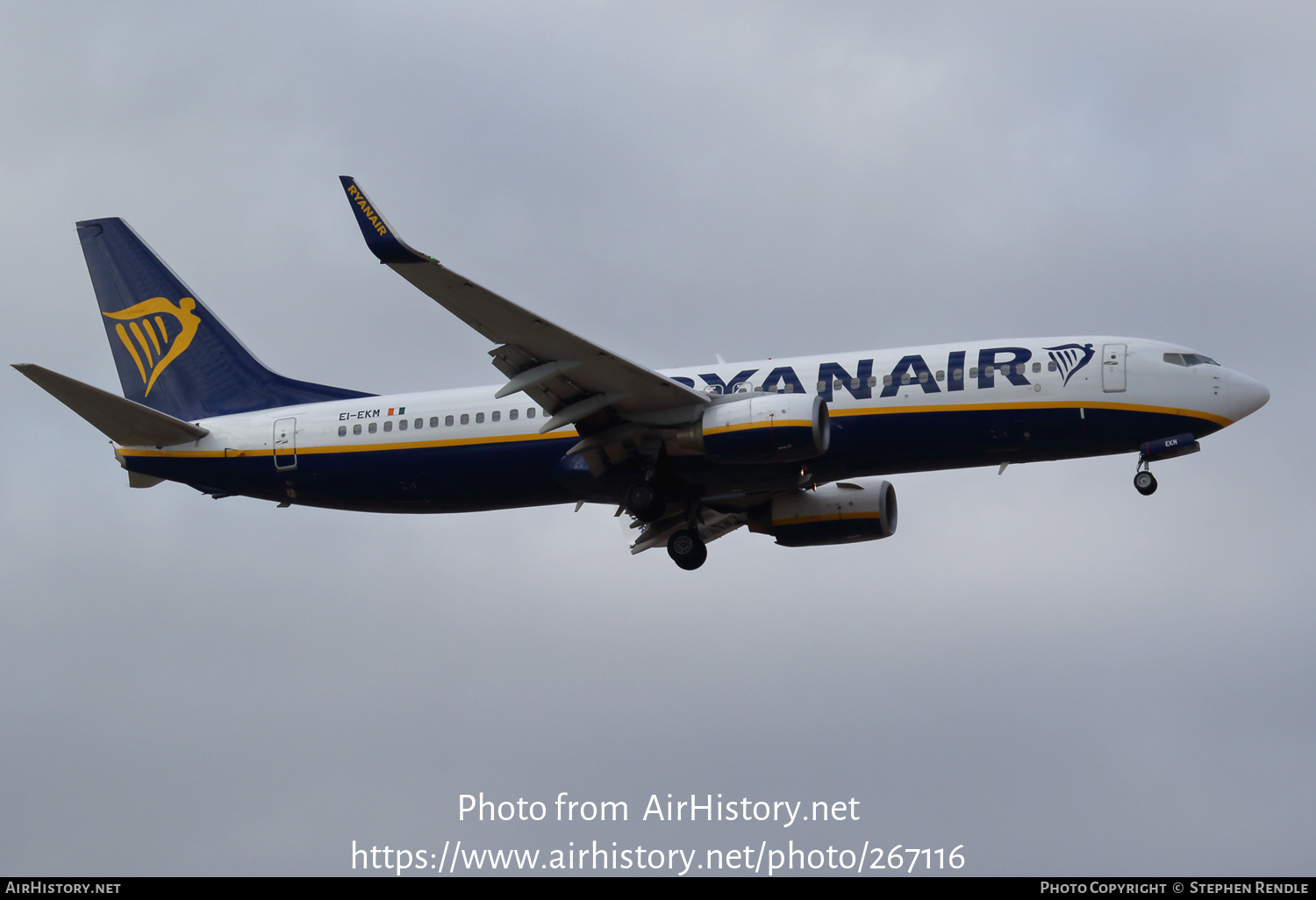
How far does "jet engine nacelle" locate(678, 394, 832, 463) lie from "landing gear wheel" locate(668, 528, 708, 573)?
4.98m

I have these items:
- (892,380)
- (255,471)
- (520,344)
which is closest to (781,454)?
(892,380)

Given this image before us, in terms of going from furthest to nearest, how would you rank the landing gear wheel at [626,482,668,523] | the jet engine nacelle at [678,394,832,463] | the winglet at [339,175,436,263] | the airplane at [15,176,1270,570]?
the landing gear wheel at [626,482,668,523], the airplane at [15,176,1270,570], the jet engine nacelle at [678,394,832,463], the winglet at [339,175,436,263]

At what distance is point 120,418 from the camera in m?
39.8

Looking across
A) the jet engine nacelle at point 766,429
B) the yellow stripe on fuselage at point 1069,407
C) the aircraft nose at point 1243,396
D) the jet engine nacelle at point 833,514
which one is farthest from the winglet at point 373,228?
the aircraft nose at point 1243,396

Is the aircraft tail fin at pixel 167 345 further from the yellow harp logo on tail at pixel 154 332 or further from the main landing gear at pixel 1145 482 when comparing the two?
the main landing gear at pixel 1145 482

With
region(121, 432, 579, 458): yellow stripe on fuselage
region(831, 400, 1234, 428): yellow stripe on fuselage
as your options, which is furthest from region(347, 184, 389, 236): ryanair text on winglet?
region(831, 400, 1234, 428): yellow stripe on fuselage

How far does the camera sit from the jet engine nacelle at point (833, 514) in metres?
42.3

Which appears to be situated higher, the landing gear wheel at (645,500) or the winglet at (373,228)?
the winglet at (373,228)

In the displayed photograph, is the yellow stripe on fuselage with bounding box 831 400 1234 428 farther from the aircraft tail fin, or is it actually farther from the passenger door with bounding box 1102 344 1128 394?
the aircraft tail fin

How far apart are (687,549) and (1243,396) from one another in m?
14.4

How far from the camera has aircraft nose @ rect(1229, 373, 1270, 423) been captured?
35.9 m

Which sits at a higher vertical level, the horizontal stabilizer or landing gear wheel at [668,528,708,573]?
the horizontal stabilizer

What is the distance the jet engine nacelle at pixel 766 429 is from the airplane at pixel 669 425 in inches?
1.8

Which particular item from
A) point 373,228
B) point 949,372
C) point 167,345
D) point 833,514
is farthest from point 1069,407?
point 167,345
